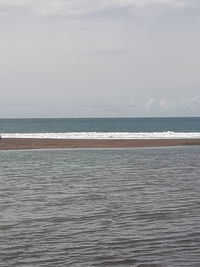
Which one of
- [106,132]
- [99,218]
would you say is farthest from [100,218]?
[106,132]

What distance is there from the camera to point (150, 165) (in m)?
33.4

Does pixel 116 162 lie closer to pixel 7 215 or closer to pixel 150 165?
pixel 150 165

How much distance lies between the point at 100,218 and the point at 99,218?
0.03 metres

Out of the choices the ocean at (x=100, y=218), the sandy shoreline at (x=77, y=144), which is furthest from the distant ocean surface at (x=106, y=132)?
the ocean at (x=100, y=218)

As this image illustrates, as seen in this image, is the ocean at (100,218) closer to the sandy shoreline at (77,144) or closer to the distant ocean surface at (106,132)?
the sandy shoreline at (77,144)

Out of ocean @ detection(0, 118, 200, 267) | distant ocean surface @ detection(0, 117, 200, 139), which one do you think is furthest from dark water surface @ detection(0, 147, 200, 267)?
distant ocean surface @ detection(0, 117, 200, 139)

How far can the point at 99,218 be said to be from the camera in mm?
15938

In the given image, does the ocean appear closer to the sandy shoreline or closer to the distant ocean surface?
the sandy shoreline

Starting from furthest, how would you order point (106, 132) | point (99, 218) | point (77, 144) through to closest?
point (106, 132) → point (77, 144) → point (99, 218)

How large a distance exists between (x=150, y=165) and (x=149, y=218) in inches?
694

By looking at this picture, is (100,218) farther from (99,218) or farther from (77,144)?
(77,144)

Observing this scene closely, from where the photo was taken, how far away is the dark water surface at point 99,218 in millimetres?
11992

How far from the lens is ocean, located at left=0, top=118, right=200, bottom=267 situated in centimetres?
1196

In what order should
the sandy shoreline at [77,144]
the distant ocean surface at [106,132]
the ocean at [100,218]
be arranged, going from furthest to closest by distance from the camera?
the distant ocean surface at [106,132] < the sandy shoreline at [77,144] < the ocean at [100,218]
